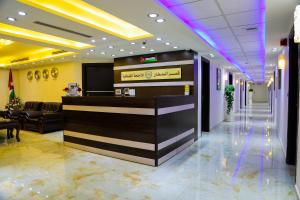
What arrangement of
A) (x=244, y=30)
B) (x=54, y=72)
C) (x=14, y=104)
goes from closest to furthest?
1. (x=244, y=30)
2. (x=54, y=72)
3. (x=14, y=104)

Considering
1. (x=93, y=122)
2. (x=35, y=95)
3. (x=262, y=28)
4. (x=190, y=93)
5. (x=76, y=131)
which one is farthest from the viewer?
(x=35, y=95)

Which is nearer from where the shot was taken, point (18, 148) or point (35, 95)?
point (18, 148)

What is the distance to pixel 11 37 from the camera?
5.19 meters

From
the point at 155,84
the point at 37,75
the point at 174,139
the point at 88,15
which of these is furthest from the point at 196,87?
the point at 37,75

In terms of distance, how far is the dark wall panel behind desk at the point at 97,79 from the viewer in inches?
346

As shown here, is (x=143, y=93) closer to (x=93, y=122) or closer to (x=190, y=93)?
(x=190, y=93)

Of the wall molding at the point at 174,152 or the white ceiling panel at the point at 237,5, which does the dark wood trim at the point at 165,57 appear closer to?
the wall molding at the point at 174,152

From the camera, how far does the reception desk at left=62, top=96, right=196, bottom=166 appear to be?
4.23m

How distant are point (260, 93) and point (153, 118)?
29189 mm

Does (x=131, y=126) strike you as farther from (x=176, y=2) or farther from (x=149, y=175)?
(x=176, y=2)

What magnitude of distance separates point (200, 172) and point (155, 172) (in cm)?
86

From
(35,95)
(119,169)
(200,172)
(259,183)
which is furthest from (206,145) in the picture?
(35,95)

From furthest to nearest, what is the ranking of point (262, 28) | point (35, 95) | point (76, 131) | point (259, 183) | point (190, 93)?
point (35, 95), point (190, 93), point (76, 131), point (262, 28), point (259, 183)

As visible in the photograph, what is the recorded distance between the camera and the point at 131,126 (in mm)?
4453
